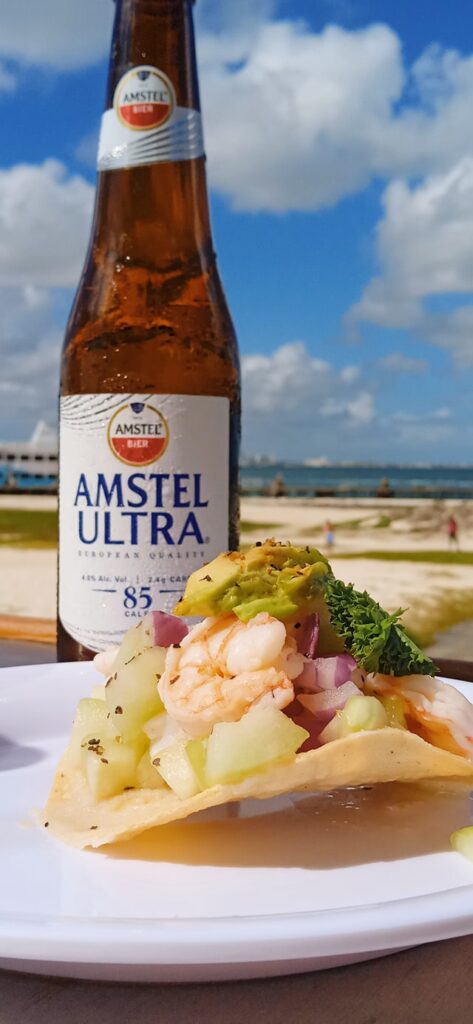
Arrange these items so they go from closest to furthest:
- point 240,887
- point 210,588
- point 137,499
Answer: point 240,887, point 210,588, point 137,499

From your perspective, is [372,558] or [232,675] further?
[372,558]

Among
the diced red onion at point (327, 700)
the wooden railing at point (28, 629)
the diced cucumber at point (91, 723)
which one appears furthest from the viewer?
the wooden railing at point (28, 629)

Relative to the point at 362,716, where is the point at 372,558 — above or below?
below

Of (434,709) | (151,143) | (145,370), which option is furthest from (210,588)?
(151,143)

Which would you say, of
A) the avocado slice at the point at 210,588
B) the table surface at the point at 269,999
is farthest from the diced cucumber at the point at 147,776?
the table surface at the point at 269,999

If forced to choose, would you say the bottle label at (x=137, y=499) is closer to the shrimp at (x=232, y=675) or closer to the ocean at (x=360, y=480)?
the shrimp at (x=232, y=675)

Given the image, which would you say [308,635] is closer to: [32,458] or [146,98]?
[146,98]

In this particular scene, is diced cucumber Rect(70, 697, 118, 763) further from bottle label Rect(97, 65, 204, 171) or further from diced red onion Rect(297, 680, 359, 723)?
bottle label Rect(97, 65, 204, 171)
